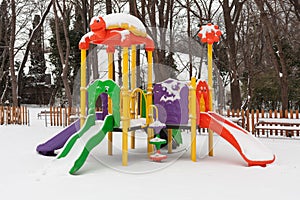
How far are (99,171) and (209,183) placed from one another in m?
2.20

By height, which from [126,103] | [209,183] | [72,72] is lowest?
[209,183]

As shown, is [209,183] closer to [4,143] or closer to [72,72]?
[4,143]

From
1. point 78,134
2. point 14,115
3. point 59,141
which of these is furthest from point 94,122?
point 14,115

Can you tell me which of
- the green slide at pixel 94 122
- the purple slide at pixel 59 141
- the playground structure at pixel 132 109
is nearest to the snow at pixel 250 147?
the playground structure at pixel 132 109

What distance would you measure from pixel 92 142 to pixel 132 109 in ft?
7.16

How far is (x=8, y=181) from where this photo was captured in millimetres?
5992

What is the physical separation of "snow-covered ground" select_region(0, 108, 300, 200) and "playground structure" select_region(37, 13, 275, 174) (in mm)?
353

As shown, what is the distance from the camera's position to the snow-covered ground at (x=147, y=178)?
17.1ft

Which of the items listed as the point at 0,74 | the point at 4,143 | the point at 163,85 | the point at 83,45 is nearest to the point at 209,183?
the point at 163,85

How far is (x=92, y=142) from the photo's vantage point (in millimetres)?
6727

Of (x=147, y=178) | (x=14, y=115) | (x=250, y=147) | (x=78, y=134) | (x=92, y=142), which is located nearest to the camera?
(x=147, y=178)

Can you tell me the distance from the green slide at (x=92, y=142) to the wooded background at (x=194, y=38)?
8.72m

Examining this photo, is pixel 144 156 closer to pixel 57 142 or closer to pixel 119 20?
pixel 57 142

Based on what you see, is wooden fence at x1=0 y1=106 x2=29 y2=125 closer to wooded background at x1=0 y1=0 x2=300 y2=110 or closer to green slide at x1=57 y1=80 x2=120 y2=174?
wooded background at x1=0 y1=0 x2=300 y2=110
